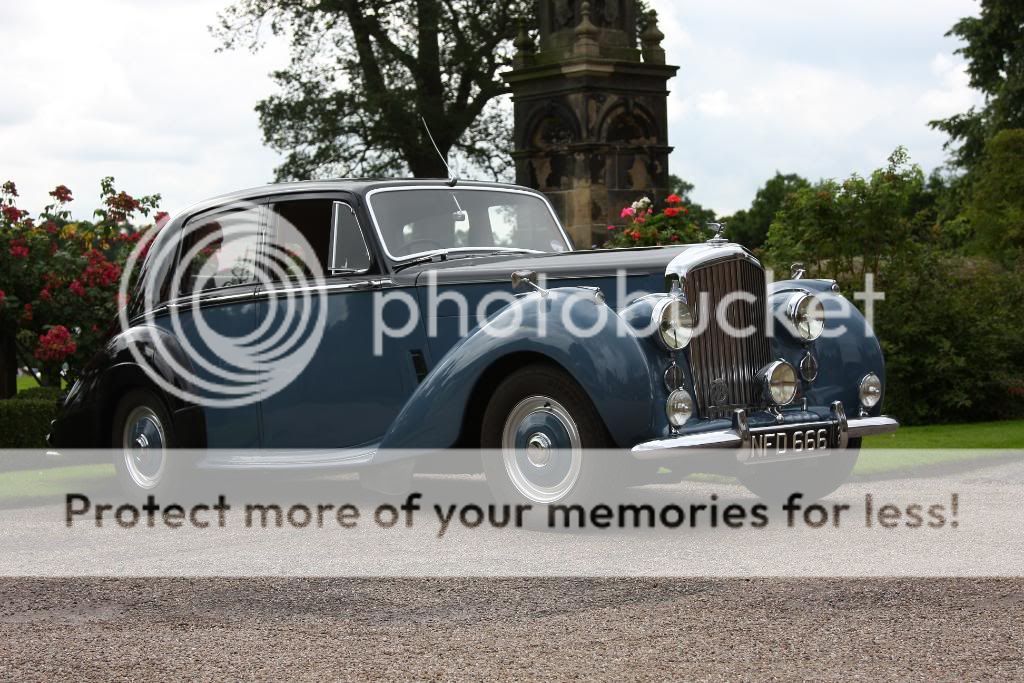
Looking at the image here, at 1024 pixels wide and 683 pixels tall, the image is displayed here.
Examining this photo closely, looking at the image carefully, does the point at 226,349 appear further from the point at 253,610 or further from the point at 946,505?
the point at 946,505

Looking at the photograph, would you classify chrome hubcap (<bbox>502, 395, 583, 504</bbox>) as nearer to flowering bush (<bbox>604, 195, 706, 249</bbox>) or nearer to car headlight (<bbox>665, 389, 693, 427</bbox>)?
car headlight (<bbox>665, 389, 693, 427</bbox>)

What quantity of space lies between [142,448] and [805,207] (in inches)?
404

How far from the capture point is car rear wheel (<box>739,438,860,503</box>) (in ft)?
26.6

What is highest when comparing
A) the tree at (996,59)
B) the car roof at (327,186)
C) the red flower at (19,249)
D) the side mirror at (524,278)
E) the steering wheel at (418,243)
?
the tree at (996,59)

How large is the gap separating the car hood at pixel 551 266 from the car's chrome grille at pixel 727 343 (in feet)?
0.73

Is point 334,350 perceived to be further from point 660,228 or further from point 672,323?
point 660,228

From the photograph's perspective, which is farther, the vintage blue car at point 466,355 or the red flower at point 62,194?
the red flower at point 62,194

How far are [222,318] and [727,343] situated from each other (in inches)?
125

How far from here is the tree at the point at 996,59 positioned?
3841 centimetres

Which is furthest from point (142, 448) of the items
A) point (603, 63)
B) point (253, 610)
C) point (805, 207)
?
point (603, 63)

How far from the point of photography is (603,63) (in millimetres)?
19594

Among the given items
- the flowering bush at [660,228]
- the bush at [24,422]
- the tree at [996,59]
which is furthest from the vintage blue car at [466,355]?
the tree at [996,59]

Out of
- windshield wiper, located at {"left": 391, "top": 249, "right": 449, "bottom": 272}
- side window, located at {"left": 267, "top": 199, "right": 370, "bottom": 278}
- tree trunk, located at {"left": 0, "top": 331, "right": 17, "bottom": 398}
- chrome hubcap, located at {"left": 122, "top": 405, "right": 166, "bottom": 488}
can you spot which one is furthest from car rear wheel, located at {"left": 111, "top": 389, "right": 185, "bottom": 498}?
tree trunk, located at {"left": 0, "top": 331, "right": 17, "bottom": 398}

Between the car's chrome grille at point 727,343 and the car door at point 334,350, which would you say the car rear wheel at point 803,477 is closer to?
the car's chrome grille at point 727,343
